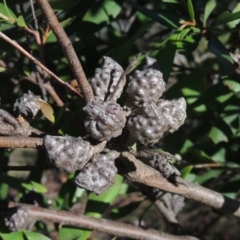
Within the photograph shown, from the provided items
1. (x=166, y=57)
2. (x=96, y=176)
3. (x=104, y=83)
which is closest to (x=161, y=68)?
(x=166, y=57)

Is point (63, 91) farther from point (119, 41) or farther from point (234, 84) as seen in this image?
point (234, 84)

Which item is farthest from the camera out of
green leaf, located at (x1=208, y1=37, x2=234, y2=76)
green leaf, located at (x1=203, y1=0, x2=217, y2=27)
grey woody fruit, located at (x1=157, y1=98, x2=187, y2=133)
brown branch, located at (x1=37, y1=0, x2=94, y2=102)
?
green leaf, located at (x1=203, y1=0, x2=217, y2=27)

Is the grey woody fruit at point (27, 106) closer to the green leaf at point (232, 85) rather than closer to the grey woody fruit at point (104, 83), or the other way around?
the grey woody fruit at point (104, 83)

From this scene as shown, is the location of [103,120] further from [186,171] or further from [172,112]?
[186,171]

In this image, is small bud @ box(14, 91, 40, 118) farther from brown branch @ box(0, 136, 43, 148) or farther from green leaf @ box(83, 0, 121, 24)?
green leaf @ box(83, 0, 121, 24)

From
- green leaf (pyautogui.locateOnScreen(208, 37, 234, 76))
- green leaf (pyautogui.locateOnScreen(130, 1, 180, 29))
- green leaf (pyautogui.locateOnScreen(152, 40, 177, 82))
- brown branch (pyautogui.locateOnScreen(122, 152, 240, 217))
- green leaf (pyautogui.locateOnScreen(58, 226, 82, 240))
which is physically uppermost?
green leaf (pyautogui.locateOnScreen(130, 1, 180, 29))

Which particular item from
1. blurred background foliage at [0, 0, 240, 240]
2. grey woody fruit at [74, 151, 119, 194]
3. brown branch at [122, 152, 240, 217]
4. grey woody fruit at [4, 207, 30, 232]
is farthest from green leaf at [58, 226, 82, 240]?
grey woody fruit at [74, 151, 119, 194]

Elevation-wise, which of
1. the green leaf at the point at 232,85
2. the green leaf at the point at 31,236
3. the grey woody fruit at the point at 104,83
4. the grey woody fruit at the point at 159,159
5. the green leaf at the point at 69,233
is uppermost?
the grey woody fruit at the point at 104,83

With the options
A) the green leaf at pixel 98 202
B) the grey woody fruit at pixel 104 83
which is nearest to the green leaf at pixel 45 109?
the grey woody fruit at pixel 104 83
